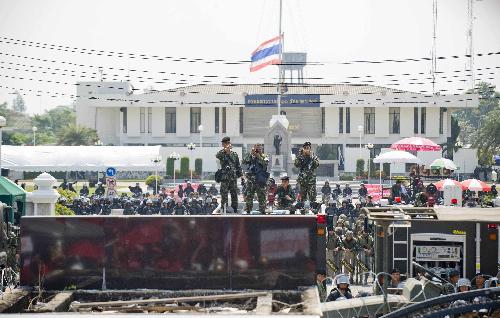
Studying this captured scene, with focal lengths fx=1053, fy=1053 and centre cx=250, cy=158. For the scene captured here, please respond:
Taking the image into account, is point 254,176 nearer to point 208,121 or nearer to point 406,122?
point 208,121

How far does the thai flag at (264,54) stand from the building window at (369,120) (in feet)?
87.0

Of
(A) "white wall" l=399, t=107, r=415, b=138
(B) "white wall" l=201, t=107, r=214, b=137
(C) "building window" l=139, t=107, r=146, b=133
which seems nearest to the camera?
(A) "white wall" l=399, t=107, r=415, b=138

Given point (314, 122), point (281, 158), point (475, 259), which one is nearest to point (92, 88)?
point (314, 122)

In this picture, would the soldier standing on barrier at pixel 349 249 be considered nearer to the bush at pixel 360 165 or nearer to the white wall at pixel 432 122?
the bush at pixel 360 165

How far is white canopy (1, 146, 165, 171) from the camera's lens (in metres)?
63.2

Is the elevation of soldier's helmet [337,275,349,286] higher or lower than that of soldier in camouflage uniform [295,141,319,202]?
lower

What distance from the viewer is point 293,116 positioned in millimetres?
98312

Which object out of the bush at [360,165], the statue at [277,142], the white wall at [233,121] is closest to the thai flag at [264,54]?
the statue at [277,142]

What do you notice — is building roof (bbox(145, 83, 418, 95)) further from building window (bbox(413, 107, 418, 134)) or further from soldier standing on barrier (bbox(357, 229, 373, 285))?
soldier standing on barrier (bbox(357, 229, 373, 285))

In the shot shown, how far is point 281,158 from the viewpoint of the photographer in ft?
240

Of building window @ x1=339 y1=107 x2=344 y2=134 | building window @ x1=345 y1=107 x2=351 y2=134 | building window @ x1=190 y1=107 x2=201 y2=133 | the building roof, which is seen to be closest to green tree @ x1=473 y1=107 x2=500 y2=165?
the building roof

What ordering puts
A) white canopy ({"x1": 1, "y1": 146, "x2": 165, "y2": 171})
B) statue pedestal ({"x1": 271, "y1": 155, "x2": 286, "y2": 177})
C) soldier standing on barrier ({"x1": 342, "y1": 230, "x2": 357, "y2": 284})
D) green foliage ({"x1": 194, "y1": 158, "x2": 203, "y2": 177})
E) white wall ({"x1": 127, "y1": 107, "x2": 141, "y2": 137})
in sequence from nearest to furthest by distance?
soldier standing on barrier ({"x1": 342, "y1": 230, "x2": 357, "y2": 284}) → white canopy ({"x1": 1, "y1": 146, "x2": 165, "y2": 171}) → statue pedestal ({"x1": 271, "y1": 155, "x2": 286, "y2": 177}) → green foliage ({"x1": 194, "y1": 158, "x2": 203, "y2": 177}) → white wall ({"x1": 127, "y1": 107, "x2": 141, "y2": 137})

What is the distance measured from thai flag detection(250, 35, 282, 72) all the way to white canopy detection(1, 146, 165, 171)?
10593mm

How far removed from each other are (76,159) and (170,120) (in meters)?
35.9
